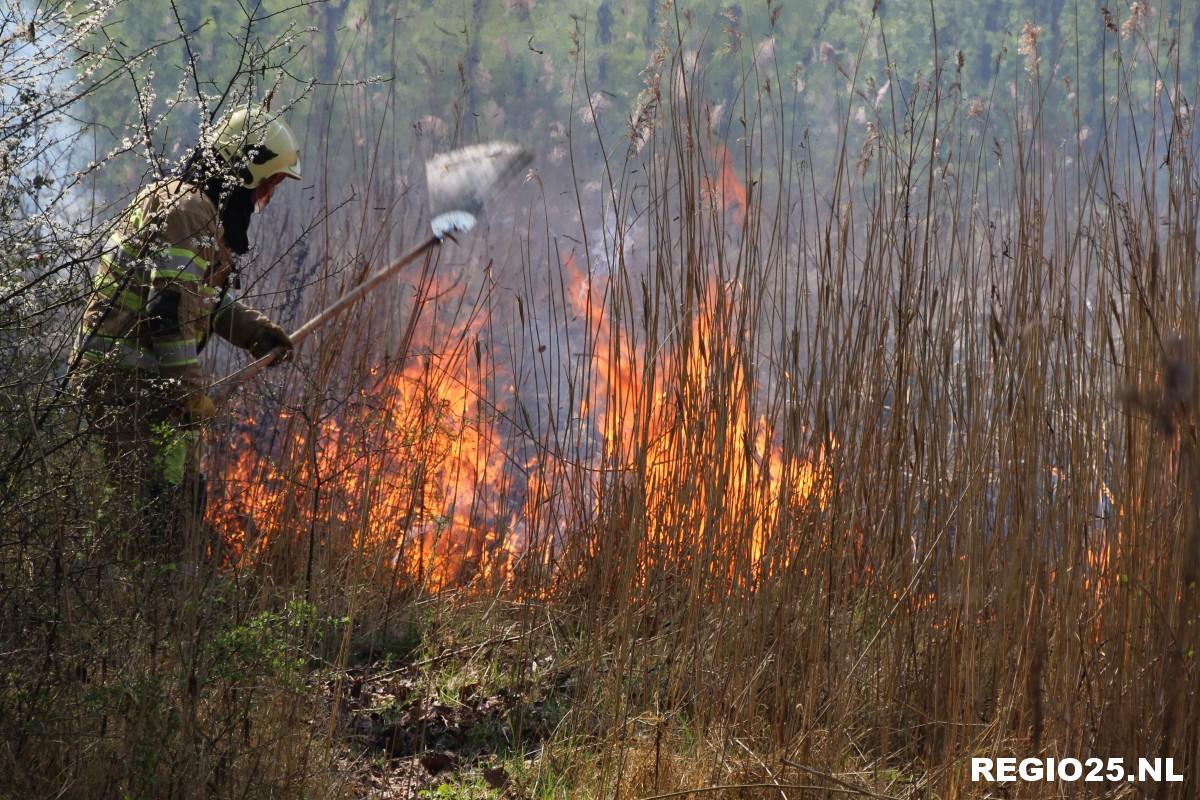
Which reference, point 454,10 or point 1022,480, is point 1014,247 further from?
point 454,10

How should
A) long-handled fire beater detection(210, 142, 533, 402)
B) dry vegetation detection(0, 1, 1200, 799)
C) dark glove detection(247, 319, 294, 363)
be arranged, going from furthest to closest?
dark glove detection(247, 319, 294, 363), long-handled fire beater detection(210, 142, 533, 402), dry vegetation detection(0, 1, 1200, 799)

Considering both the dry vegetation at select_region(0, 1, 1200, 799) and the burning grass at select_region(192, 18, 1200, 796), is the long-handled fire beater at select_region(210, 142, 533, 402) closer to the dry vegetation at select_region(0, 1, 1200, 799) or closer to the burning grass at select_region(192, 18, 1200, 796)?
the dry vegetation at select_region(0, 1, 1200, 799)

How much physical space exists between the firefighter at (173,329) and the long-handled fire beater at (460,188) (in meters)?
0.23

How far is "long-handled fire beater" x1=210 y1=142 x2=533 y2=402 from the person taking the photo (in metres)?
3.10

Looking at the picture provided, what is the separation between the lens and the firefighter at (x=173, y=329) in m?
1.98

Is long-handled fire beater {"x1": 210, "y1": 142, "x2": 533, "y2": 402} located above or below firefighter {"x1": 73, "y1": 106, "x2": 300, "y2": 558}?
above

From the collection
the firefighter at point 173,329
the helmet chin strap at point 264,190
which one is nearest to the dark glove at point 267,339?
the firefighter at point 173,329

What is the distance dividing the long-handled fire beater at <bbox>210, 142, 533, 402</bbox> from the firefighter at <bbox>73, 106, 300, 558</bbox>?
0.23 metres

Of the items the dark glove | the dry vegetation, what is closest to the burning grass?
the dry vegetation

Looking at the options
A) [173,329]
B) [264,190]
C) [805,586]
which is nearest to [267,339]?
[264,190]

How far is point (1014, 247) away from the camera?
2.35 meters

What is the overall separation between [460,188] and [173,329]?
887 millimetres

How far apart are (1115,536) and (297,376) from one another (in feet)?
8.32

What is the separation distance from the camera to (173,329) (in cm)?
265
